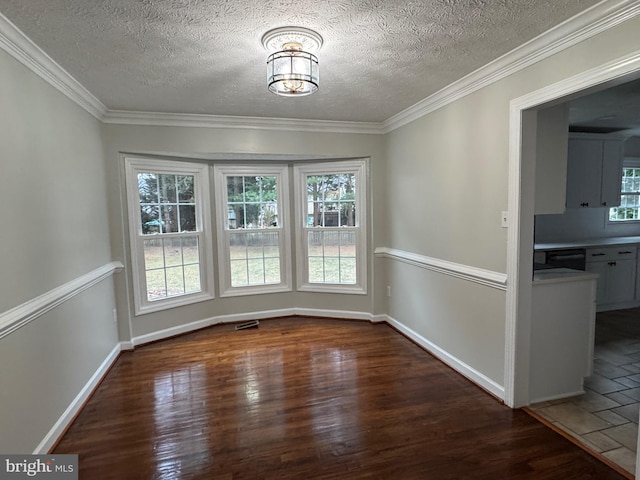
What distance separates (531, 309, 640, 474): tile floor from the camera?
2.12 metres

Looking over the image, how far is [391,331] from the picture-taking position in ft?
13.6

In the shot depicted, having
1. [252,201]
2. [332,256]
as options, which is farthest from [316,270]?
[252,201]

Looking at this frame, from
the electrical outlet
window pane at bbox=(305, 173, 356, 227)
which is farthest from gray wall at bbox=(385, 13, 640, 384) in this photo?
window pane at bbox=(305, 173, 356, 227)

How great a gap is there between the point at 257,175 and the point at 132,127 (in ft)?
4.84

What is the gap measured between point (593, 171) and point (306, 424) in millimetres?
4876

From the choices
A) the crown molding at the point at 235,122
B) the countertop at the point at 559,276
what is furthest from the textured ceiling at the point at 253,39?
the countertop at the point at 559,276

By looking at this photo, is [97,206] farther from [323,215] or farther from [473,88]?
[473,88]

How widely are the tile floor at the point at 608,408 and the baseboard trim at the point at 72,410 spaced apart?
3212 millimetres

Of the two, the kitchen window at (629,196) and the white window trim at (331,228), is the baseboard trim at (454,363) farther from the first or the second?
the kitchen window at (629,196)

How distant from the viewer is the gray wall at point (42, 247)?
1.81 metres

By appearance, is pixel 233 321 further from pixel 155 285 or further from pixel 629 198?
pixel 629 198

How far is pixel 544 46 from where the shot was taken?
7.00ft

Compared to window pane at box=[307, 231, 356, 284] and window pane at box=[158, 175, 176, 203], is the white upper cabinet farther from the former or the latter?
window pane at box=[158, 175, 176, 203]

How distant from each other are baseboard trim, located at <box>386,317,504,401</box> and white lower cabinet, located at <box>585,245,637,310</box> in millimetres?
2571
